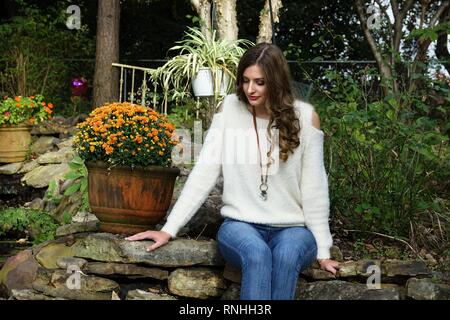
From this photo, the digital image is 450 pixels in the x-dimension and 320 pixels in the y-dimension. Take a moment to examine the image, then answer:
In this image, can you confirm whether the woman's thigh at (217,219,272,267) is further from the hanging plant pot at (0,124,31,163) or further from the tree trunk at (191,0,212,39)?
the hanging plant pot at (0,124,31,163)

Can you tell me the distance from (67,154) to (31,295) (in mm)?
3806

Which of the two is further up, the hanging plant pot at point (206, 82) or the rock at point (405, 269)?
the hanging plant pot at point (206, 82)

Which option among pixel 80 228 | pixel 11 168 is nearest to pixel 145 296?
pixel 80 228

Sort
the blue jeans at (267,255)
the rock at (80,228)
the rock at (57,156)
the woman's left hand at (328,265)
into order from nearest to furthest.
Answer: the blue jeans at (267,255), the woman's left hand at (328,265), the rock at (80,228), the rock at (57,156)

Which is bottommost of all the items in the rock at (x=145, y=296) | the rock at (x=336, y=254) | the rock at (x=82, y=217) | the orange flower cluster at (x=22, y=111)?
the rock at (x=145, y=296)

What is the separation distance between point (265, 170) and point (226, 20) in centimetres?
354

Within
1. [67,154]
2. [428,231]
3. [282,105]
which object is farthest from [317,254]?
[67,154]

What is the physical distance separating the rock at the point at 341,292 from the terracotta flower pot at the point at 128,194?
863 millimetres

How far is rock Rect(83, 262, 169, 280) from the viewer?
375 centimetres

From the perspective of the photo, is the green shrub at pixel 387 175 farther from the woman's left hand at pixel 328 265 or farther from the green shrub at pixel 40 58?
the green shrub at pixel 40 58

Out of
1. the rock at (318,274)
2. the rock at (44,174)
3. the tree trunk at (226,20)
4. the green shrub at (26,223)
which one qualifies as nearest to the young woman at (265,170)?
the rock at (318,274)

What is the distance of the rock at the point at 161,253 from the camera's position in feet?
12.3

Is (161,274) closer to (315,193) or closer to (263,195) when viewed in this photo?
(263,195)

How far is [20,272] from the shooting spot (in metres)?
4.03
